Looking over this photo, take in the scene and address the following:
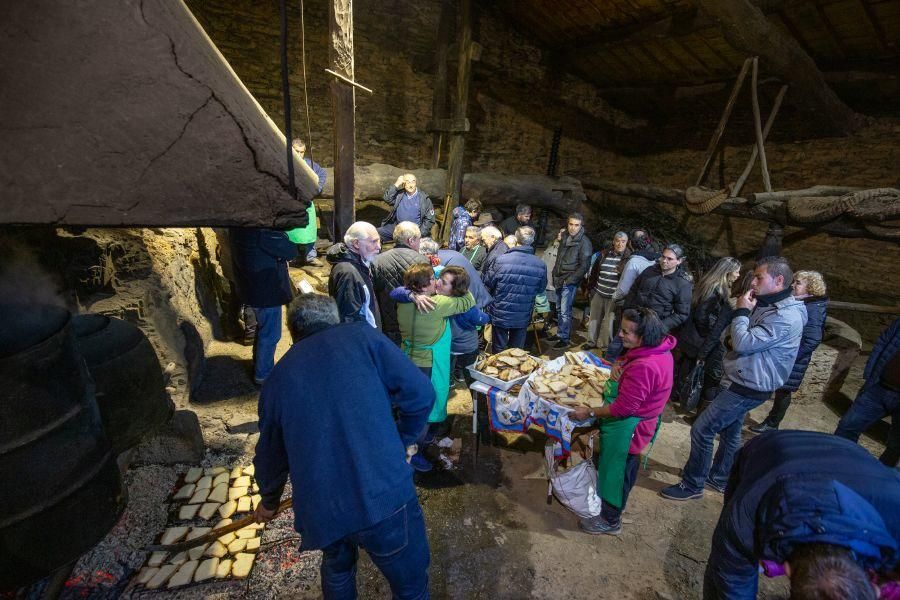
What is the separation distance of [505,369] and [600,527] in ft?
4.46

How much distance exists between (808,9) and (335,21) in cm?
716

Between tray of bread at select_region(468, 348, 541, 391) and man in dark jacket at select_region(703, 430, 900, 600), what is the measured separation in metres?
1.65

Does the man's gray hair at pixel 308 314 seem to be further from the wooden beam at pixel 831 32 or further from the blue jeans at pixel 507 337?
the wooden beam at pixel 831 32

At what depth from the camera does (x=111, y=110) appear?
1.13 metres

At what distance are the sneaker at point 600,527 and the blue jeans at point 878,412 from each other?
2299mm

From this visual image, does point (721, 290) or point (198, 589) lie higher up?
point (721, 290)

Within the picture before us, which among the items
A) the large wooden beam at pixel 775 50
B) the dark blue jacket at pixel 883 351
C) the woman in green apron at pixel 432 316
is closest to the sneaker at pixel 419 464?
the woman in green apron at pixel 432 316

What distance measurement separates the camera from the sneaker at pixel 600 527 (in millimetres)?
2922

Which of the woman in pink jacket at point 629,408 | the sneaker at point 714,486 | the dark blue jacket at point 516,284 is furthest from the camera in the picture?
the dark blue jacket at point 516,284

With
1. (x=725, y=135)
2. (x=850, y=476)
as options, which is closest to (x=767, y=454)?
(x=850, y=476)

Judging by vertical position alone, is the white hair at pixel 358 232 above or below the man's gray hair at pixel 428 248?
above

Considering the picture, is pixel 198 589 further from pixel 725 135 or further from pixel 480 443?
pixel 725 135

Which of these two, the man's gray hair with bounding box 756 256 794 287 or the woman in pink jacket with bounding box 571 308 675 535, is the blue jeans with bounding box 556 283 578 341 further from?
the woman in pink jacket with bounding box 571 308 675 535

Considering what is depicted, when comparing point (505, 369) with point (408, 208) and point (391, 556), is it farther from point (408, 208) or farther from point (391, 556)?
point (408, 208)
